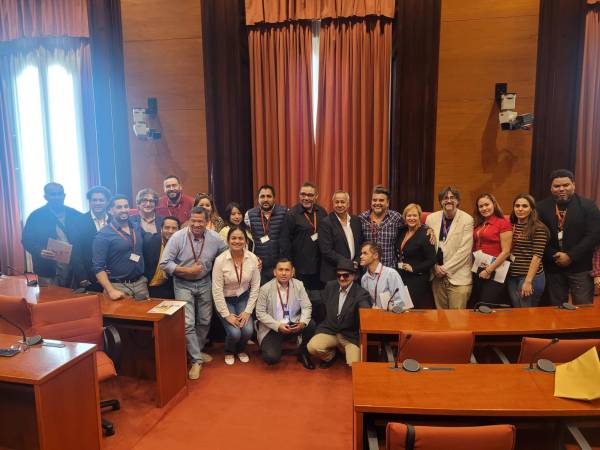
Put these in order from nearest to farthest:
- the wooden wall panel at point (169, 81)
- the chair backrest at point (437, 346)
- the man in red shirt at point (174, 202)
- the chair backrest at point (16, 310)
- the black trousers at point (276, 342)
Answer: the chair backrest at point (437, 346) → the chair backrest at point (16, 310) → the black trousers at point (276, 342) → the man in red shirt at point (174, 202) → the wooden wall panel at point (169, 81)

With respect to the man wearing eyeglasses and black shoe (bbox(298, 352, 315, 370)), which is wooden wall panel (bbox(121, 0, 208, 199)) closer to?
the man wearing eyeglasses

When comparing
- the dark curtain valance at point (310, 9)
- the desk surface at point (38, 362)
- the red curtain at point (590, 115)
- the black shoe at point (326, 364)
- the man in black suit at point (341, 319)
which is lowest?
the black shoe at point (326, 364)

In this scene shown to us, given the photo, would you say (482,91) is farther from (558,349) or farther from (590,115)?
(558,349)

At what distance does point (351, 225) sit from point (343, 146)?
177cm

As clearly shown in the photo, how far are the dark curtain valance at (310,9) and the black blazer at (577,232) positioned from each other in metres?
2.98

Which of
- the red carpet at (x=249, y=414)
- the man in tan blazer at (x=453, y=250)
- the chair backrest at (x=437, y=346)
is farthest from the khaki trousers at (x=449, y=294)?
the chair backrest at (x=437, y=346)

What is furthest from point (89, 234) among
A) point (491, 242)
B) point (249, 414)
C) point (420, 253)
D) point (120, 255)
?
point (491, 242)

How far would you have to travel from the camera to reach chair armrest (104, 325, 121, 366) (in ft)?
9.68

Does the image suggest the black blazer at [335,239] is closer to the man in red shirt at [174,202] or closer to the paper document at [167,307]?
the paper document at [167,307]

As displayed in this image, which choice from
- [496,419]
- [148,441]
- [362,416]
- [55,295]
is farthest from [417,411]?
[55,295]

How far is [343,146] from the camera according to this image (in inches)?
215

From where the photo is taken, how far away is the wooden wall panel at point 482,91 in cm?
512

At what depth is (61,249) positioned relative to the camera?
3.79 meters

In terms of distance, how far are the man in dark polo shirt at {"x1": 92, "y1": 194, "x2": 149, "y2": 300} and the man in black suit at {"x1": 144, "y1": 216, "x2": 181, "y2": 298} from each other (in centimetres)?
10
